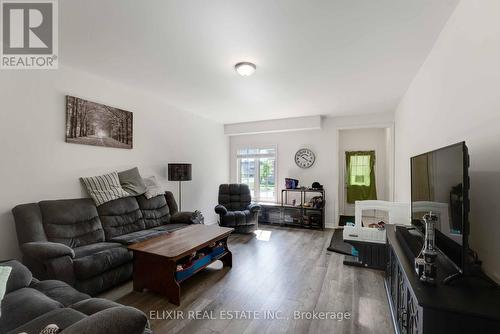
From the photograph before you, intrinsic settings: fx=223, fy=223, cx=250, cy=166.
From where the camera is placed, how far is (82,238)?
2570 millimetres

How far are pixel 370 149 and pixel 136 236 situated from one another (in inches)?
229

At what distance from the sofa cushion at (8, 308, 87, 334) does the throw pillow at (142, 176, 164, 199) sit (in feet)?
7.36

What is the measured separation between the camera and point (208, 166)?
5375mm

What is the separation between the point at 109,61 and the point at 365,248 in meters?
3.93

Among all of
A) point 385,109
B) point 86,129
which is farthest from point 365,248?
point 86,129

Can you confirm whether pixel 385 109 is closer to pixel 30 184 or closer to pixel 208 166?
pixel 208 166

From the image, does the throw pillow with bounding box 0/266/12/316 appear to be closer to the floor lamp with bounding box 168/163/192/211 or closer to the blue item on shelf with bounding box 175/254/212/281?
the blue item on shelf with bounding box 175/254/212/281

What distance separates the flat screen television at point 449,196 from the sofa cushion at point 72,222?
3.34m

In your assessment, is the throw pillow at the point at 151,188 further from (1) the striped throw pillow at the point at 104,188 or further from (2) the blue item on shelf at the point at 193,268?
(2) the blue item on shelf at the point at 193,268

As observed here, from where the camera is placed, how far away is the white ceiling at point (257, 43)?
5.59 ft

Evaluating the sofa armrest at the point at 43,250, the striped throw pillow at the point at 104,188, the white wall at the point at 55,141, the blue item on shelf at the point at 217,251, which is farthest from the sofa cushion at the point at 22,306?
the blue item on shelf at the point at 217,251

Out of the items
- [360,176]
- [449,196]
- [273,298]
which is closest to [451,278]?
[449,196]

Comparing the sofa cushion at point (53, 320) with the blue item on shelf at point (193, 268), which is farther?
the blue item on shelf at point (193, 268)

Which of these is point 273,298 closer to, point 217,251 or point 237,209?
point 217,251
